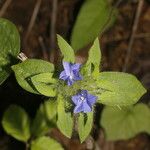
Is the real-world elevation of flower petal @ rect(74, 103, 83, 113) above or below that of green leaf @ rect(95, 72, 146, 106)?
above

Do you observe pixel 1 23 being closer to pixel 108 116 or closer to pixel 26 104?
pixel 26 104

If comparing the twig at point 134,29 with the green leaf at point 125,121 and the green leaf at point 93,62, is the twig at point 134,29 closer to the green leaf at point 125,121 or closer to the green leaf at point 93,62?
the green leaf at point 125,121

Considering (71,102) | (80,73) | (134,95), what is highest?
(80,73)

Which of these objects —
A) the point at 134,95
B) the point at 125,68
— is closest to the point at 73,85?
the point at 134,95

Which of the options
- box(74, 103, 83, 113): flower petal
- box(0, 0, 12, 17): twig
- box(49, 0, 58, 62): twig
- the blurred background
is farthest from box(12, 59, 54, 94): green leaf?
box(0, 0, 12, 17): twig

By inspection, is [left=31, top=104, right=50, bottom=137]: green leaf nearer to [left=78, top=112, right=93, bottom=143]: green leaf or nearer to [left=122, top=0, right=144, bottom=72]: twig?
[left=122, top=0, right=144, bottom=72]: twig
